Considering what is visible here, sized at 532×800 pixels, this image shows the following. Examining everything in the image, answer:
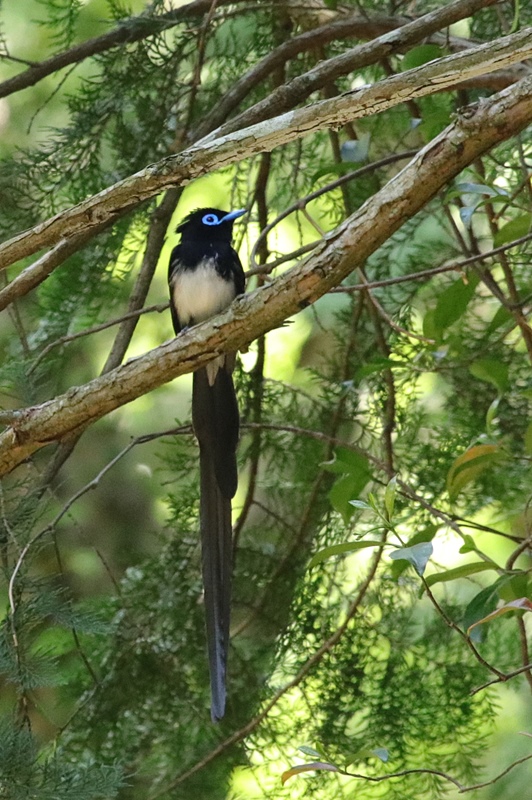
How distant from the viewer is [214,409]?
2.34 m

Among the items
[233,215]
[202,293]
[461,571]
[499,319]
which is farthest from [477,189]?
[202,293]

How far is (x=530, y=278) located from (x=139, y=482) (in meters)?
1.77

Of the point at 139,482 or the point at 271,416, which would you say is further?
the point at 139,482

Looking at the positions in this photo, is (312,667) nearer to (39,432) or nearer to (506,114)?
(39,432)

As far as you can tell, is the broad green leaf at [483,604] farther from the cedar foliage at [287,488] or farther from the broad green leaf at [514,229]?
the broad green leaf at [514,229]

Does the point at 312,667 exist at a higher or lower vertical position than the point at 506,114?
lower

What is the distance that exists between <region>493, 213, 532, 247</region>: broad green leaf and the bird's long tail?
780mm

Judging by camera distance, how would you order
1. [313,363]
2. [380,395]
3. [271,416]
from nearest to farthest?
[380,395] → [271,416] → [313,363]

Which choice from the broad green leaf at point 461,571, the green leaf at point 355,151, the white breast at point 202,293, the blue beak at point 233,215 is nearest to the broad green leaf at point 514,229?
the green leaf at point 355,151

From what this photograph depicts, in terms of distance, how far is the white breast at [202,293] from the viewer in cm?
257

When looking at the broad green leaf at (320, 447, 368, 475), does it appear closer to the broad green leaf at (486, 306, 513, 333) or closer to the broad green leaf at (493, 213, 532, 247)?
the broad green leaf at (486, 306, 513, 333)

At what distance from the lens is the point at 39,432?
172 cm

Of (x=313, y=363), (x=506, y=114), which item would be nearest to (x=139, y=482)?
(x=313, y=363)

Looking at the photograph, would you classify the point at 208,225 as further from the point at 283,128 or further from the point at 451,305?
the point at 283,128
